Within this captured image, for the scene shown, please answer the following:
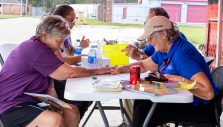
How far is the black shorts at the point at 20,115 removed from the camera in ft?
7.57

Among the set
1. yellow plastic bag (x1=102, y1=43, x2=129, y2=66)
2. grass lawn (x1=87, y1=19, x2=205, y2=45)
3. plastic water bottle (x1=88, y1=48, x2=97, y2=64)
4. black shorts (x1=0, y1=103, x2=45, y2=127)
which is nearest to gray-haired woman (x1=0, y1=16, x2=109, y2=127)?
black shorts (x1=0, y1=103, x2=45, y2=127)

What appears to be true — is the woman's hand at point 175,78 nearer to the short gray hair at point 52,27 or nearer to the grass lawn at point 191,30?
the short gray hair at point 52,27

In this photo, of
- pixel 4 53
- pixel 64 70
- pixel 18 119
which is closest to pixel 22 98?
pixel 18 119

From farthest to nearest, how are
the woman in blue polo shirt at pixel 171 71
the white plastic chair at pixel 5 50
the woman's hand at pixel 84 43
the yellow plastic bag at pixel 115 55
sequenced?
the woman's hand at pixel 84 43, the yellow plastic bag at pixel 115 55, the white plastic chair at pixel 5 50, the woman in blue polo shirt at pixel 171 71

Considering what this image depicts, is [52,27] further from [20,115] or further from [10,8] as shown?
[10,8]

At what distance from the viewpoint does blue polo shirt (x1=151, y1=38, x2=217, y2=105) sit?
2.27 m

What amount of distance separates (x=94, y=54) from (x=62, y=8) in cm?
90

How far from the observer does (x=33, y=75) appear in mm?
2379

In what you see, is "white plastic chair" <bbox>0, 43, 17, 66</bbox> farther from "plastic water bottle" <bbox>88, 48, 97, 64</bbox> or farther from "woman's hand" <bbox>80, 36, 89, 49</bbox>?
"woman's hand" <bbox>80, 36, 89, 49</bbox>

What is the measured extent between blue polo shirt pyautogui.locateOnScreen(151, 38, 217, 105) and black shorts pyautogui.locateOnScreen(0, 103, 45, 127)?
87 centimetres

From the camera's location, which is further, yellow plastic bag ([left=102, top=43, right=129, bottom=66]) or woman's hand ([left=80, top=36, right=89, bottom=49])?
woman's hand ([left=80, top=36, right=89, bottom=49])

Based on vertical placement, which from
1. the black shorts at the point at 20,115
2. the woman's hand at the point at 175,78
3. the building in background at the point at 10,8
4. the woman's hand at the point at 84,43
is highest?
the building in background at the point at 10,8

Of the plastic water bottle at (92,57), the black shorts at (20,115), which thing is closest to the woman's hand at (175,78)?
the black shorts at (20,115)

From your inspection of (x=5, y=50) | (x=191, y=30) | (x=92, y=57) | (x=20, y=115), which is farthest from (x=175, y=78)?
(x=191, y=30)
